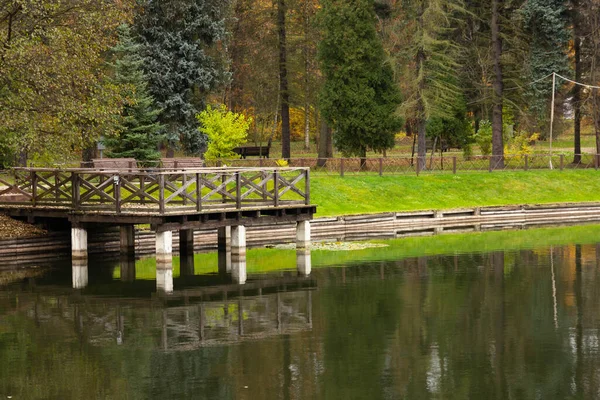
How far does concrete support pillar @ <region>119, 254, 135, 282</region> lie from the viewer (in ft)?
103

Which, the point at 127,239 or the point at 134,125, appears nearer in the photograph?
the point at 127,239

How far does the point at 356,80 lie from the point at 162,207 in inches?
1122

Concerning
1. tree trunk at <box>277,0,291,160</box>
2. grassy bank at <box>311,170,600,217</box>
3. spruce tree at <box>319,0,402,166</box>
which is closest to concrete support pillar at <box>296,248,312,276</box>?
grassy bank at <box>311,170,600,217</box>

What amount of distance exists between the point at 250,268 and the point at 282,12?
104 feet

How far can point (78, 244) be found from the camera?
Result: 107 feet

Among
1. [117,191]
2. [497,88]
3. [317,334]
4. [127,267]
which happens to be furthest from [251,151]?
[317,334]

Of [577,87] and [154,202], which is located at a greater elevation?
[577,87]

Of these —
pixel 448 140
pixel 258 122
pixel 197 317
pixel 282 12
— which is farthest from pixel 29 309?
pixel 258 122

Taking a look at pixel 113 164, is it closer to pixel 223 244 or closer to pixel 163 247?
pixel 223 244

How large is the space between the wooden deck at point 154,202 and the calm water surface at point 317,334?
191 cm

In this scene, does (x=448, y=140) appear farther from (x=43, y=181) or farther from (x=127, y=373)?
(x=127, y=373)

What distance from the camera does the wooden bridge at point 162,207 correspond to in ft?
101

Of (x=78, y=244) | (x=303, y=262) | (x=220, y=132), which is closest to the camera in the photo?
(x=78, y=244)

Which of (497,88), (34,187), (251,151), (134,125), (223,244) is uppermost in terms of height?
(497,88)
